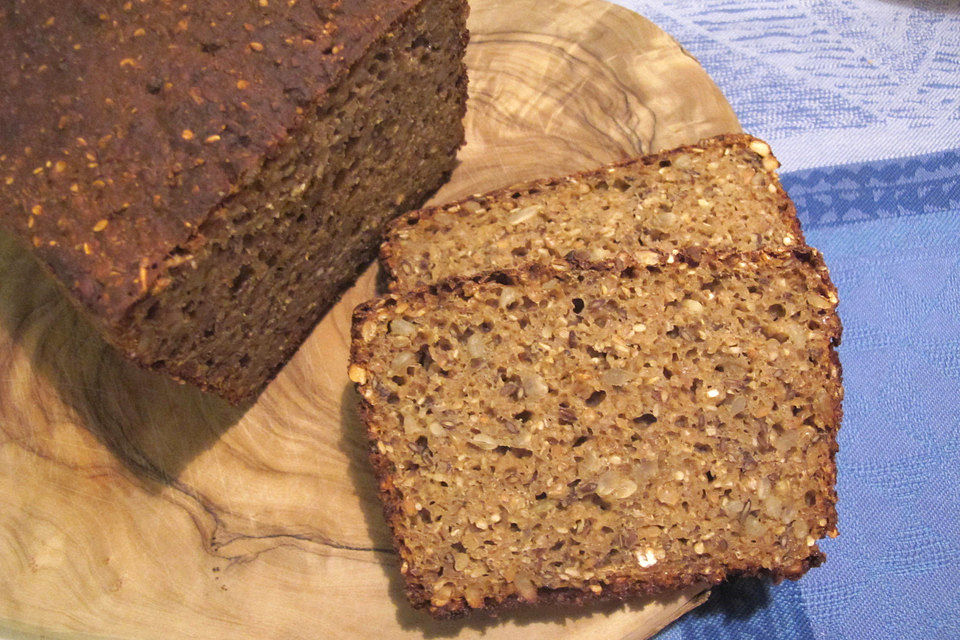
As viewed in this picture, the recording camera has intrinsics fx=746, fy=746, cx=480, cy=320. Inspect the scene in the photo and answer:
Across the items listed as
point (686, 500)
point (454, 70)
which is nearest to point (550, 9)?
point (454, 70)

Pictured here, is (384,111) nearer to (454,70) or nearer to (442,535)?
(454,70)

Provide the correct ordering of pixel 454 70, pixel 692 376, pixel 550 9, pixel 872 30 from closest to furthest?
pixel 692 376 < pixel 454 70 < pixel 550 9 < pixel 872 30

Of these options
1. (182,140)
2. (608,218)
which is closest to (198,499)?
(182,140)

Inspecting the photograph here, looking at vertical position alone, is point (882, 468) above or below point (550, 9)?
below

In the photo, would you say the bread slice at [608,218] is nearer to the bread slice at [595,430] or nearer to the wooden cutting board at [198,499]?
the bread slice at [595,430]

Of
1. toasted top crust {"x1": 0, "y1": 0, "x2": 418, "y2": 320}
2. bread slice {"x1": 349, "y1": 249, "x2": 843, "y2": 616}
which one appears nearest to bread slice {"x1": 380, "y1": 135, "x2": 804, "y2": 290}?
bread slice {"x1": 349, "y1": 249, "x2": 843, "y2": 616}

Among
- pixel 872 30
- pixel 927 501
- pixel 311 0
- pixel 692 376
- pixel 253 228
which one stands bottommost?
pixel 927 501

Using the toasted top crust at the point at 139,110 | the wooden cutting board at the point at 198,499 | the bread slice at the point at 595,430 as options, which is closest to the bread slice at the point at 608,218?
the bread slice at the point at 595,430

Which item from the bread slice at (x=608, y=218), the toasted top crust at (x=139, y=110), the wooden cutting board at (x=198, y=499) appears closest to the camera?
the toasted top crust at (x=139, y=110)

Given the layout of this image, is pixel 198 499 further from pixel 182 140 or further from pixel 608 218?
pixel 608 218
